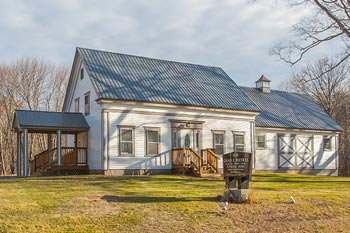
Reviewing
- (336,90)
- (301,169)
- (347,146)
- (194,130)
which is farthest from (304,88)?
(194,130)

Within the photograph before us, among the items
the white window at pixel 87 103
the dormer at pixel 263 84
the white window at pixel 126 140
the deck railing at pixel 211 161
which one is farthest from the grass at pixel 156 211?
the dormer at pixel 263 84

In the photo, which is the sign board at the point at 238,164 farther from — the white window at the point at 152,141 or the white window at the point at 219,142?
the white window at the point at 219,142

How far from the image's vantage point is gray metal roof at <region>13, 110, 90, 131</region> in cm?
2422

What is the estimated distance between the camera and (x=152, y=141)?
2562cm

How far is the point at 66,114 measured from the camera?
26641 millimetres

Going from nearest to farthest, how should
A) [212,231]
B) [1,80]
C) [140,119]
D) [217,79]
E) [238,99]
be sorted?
1. [212,231]
2. [140,119]
3. [238,99]
4. [217,79]
5. [1,80]

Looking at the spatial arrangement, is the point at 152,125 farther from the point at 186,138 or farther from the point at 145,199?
the point at 145,199

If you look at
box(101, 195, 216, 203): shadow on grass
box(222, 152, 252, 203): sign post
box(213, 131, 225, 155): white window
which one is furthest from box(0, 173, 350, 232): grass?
box(213, 131, 225, 155): white window

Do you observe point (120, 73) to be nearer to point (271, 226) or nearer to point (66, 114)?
point (66, 114)

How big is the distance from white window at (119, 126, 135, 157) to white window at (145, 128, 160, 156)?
0.95 meters

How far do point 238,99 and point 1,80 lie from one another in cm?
2872

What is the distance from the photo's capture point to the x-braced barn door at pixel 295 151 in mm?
32719

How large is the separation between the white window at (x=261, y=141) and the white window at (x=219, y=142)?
4.28 m

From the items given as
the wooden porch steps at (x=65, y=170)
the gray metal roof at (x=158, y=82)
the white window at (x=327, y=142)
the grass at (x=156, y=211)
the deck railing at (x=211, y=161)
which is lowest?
the grass at (x=156, y=211)
